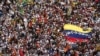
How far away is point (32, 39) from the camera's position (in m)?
22.3

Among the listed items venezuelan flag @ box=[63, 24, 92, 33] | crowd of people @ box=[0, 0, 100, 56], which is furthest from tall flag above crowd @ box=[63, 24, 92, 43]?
crowd of people @ box=[0, 0, 100, 56]

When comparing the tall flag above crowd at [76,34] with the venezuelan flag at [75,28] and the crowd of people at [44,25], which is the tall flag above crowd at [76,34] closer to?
the venezuelan flag at [75,28]

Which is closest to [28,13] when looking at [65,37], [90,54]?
[65,37]

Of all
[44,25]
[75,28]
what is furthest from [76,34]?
[44,25]

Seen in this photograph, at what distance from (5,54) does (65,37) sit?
316cm

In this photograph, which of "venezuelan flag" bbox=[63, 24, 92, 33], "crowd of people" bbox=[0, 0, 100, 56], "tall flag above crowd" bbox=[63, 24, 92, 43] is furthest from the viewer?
"venezuelan flag" bbox=[63, 24, 92, 33]

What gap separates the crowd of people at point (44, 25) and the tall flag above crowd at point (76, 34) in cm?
22

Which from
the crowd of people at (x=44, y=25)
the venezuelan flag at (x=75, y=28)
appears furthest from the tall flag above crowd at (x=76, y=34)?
the crowd of people at (x=44, y=25)

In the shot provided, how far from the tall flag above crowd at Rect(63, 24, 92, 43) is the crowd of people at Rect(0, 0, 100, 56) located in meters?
0.22

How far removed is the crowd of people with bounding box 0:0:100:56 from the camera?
69.7 feet

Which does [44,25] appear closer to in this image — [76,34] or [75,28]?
[75,28]

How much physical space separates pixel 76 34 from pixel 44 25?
2640 mm

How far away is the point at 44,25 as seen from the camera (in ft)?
77.3

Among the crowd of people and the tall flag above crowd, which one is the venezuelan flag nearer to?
the tall flag above crowd
